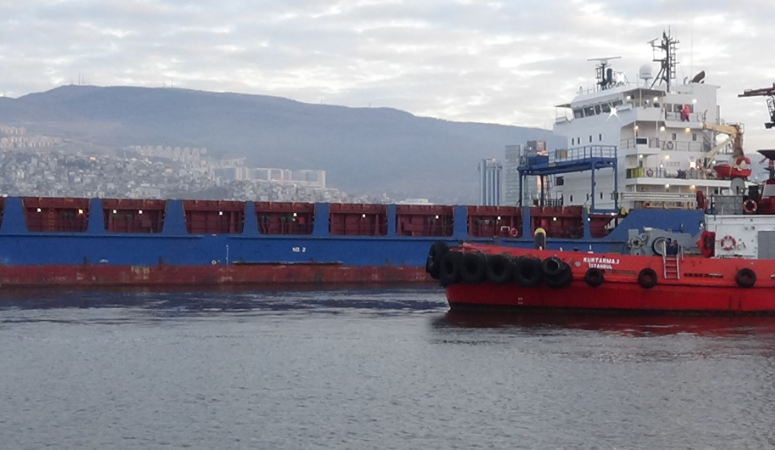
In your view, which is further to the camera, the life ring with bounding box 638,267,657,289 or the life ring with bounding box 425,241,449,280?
the life ring with bounding box 425,241,449,280

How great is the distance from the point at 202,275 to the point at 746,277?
53.3 feet

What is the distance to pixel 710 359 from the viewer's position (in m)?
17.3

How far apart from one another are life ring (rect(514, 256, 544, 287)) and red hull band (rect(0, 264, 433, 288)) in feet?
35.0

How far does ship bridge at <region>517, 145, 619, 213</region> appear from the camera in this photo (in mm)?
36125

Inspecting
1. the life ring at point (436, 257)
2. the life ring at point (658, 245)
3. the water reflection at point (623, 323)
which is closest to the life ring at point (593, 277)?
the water reflection at point (623, 323)

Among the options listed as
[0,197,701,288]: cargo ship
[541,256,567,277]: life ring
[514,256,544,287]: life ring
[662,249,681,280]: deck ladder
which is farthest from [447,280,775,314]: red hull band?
[0,197,701,288]: cargo ship

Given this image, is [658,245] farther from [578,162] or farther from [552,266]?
[578,162]

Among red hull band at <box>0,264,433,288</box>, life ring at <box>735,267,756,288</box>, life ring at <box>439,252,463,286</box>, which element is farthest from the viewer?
red hull band at <box>0,264,433,288</box>

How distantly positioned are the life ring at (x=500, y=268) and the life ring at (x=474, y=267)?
5.3 inches

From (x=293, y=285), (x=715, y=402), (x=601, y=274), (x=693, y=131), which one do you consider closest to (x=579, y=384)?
(x=715, y=402)

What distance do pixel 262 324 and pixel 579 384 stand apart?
8.50 metres

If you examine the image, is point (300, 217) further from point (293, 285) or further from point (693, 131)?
point (693, 131)

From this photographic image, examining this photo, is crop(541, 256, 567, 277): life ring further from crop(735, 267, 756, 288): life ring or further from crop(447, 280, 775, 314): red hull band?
crop(735, 267, 756, 288): life ring

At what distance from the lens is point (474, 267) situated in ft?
74.7
